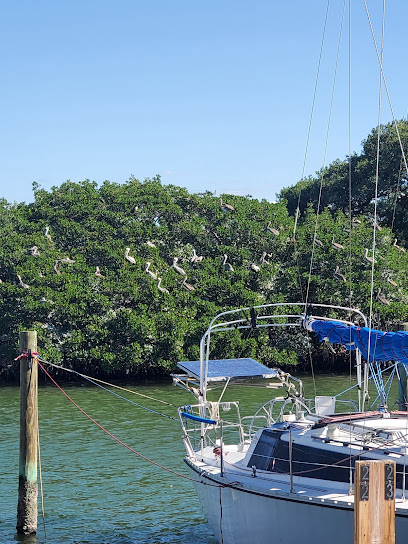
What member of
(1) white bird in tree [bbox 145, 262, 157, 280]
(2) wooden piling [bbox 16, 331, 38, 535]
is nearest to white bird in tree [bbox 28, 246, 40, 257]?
(1) white bird in tree [bbox 145, 262, 157, 280]

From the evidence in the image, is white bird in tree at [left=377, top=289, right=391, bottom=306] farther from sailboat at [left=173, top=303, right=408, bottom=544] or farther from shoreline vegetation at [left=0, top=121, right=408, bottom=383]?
sailboat at [left=173, top=303, right=408, bottom=544]

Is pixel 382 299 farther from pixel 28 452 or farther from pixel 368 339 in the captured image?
pixel 28 452

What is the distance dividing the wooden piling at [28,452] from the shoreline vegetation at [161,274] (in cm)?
2083

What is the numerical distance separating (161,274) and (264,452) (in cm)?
2689

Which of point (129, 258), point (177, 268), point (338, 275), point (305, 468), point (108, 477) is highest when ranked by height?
point (129, 258)

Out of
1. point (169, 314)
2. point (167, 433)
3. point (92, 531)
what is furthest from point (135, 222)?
point (92, 531)

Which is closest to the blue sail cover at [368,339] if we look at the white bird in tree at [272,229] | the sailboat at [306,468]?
the sailboat at [306,468]

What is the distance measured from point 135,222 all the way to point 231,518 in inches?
1178

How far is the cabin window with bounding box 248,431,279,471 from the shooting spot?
46.8 feet

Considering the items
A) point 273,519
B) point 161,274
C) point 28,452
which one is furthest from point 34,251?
point 273,519

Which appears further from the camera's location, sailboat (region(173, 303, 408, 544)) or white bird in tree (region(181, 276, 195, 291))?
white bird in tree (region(181, 276, 195, 291))

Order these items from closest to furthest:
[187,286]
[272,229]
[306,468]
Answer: [306,468] < [187,286] < [272,229]

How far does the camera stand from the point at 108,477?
21.1 metres

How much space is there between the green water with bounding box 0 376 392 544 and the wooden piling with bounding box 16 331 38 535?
0.43 metres
